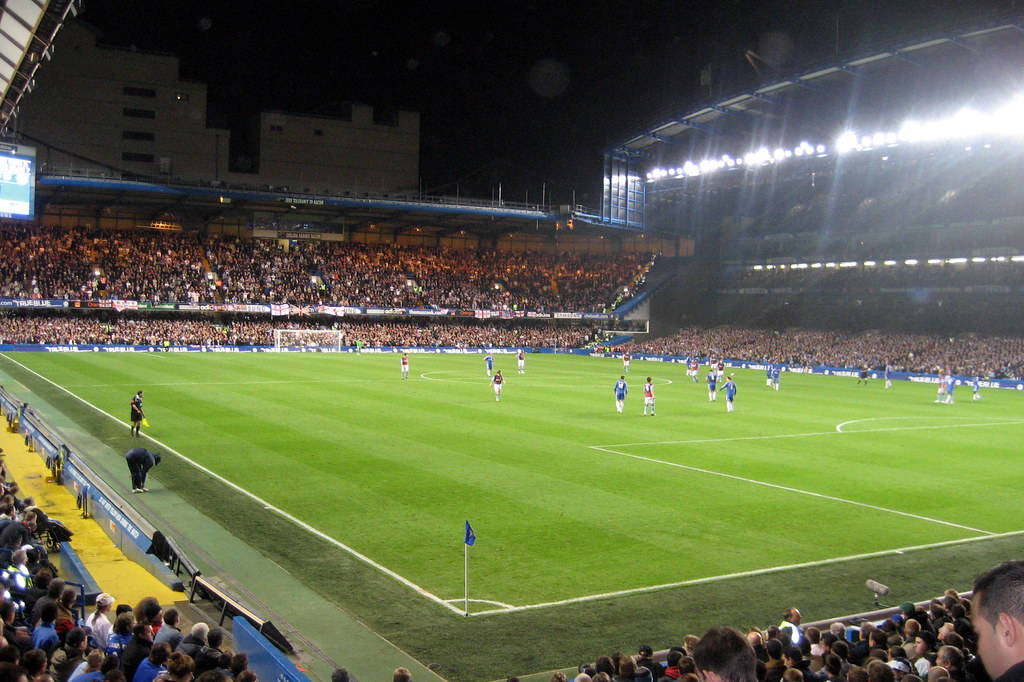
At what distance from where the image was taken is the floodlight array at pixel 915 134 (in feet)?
165

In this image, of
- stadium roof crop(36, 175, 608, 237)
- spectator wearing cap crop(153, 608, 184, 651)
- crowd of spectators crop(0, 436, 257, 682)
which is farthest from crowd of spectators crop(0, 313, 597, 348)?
spectator wearing cap crop(153, 608, 184, 651)

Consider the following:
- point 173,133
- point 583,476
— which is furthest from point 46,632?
point 173,133

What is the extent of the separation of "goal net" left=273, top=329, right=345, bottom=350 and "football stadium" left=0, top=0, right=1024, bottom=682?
0.99 feet

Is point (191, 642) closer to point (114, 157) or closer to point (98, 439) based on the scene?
point (98, 439)

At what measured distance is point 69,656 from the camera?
746 centimetres

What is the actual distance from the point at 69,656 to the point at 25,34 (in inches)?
501

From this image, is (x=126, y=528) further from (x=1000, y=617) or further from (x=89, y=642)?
(x=1000, y=617)

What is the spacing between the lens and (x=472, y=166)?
91062 millimetres

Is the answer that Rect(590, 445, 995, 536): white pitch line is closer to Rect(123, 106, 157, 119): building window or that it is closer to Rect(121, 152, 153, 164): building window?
Rect(121, 152, 153, 164): building window

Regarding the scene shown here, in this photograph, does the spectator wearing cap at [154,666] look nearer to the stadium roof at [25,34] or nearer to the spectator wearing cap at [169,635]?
the spectator wearing cap at [169,635]

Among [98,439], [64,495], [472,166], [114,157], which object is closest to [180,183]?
[114,157]

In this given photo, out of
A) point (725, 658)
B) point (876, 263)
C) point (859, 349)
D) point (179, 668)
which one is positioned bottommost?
point (179, 668)

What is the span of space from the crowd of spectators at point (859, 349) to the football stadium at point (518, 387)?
405mm

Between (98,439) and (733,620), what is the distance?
20442 mm
